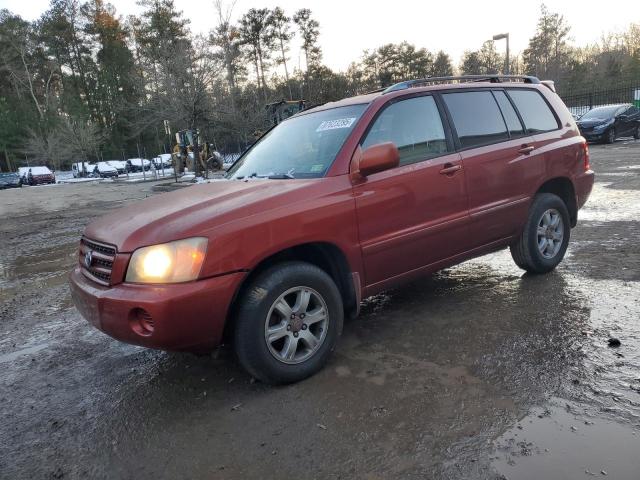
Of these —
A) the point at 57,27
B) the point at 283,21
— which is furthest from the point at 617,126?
Answer: the point at 57,27

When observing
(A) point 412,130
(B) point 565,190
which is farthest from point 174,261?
(B) point 565,190

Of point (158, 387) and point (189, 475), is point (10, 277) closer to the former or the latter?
point (158, 387)

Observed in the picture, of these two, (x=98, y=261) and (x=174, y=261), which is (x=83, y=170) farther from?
(x=174, y=261)

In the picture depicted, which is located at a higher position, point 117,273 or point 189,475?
point 117,273

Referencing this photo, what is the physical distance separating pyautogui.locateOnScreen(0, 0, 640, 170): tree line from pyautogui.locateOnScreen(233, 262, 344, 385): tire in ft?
77.6

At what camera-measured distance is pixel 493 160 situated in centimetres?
416

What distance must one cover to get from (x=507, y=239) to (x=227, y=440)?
3.04 metres

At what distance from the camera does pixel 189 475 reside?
2426 mm

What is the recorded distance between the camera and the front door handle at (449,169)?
3.84 metres

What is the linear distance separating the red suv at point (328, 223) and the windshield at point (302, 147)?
0.02 meters

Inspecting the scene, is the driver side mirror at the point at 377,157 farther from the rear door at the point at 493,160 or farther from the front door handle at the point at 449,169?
the rear door at the point at 493,160

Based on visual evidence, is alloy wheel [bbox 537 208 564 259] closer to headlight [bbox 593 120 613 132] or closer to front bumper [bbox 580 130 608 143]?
front bumper [bbox 580 130 608 143]

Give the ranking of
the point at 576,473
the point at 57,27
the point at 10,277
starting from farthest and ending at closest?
the point at 57,27 → the point at 10,277 → the point at 576,473

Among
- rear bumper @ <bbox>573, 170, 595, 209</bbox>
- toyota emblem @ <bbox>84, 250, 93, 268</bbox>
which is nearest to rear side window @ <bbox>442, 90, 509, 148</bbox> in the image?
rear bumper @ <bbox>573, 170, 595, 209</bbox>
